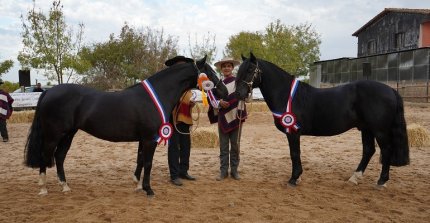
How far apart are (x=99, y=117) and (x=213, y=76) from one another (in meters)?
1.63

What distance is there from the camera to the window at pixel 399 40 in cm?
3017

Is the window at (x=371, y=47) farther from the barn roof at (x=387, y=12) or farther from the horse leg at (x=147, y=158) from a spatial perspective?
the horse leg at (x=147, y=158)

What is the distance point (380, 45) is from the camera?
3281 centimetres

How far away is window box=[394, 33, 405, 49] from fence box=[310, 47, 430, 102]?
5088 millimetres

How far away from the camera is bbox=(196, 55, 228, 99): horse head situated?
5215 millimetres

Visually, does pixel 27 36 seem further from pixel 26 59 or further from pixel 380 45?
pixel 380 45

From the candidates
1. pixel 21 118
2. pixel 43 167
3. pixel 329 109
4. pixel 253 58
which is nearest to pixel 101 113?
pixel 43 167

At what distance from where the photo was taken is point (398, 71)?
79.6 feet

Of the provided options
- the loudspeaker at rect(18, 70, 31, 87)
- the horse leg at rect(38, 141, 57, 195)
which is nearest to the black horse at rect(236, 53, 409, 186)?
the horse leg at rect(38, 141, 57, 195)

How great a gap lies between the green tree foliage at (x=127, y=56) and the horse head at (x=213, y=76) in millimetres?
22487

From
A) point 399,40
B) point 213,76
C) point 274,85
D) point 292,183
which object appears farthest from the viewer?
point 399,40

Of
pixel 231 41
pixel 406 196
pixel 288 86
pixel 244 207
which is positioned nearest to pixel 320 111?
pixel 288 86

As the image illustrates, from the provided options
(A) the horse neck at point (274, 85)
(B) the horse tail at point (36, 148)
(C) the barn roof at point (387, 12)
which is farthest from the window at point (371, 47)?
(B) the horse tail at point (36, 148)

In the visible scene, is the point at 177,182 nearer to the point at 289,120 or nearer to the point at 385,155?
the point at 289,120
